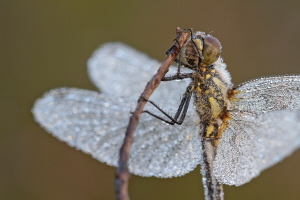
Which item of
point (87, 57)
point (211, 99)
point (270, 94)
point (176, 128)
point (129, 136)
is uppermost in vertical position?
point (87, 57)

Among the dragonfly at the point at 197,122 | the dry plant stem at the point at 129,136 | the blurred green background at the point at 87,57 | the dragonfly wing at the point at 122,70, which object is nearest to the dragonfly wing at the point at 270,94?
the dragonfly at the point at 197,122

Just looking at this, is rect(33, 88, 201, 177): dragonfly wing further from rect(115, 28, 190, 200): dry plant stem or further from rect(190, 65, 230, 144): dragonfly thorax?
rect(115, 28, 190, 200): dry plant stem

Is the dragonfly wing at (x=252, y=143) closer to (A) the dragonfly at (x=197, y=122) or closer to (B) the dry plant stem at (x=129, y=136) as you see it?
(A) the dragonfly at (x=197, y=122)

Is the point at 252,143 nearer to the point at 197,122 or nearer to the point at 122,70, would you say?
the point at 197,122

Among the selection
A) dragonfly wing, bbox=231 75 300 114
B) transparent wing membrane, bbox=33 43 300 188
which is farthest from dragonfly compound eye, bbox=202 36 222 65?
dragonfly wing, bbox=231 75 300 114

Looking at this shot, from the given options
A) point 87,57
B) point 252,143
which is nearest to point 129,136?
point 252,143

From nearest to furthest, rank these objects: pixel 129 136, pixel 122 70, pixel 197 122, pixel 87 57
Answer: pixel 129 136
pixel 197 122
pixel 122 70
pixel 87 57

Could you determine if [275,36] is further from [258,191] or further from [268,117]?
[268,117]
